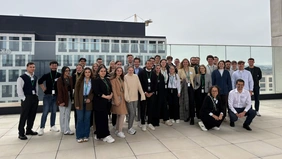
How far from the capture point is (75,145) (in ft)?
10.6

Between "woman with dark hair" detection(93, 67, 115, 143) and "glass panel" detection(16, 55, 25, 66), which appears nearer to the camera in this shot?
"woman with dark hair" detection(93, 67, 115, 143)

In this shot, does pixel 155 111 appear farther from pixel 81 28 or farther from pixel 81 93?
pixel 81 28

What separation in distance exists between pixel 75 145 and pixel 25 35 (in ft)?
122

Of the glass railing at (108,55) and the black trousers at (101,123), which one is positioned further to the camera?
the glass railing at (108,55)

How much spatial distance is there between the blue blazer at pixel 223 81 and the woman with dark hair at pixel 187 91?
509 millimetres

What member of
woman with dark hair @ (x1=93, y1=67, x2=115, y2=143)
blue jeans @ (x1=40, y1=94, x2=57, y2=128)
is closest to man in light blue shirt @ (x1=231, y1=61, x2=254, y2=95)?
woman with dark hair @ (x1=93, y1=67, x2=115, y2=143)

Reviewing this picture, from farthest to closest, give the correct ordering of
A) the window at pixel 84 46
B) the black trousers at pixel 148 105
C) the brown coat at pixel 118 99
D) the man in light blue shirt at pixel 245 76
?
the window at pixel 84 46
the man in light blue shirt at pixel 245 76
the black trousers at pixel 148 105
the brown coat at pixel 118 99

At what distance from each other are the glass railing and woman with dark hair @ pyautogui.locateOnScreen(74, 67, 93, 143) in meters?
2.76

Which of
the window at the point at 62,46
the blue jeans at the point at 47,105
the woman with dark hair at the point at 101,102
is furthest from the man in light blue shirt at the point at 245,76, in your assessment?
the window at the point at 62,46

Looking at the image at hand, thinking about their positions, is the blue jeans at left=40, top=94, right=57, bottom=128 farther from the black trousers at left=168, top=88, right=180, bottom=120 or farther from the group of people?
the black trousers at left=168, top=88, right=180, bottom=120

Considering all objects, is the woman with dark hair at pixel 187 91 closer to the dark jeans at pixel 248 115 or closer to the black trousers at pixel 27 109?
the dark jeans at pixel 248 115

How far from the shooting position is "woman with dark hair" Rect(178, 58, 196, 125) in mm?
4438

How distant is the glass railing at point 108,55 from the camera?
5.87m

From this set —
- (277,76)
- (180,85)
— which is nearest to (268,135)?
(180,85)
